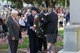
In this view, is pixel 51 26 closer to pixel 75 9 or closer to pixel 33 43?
pixel 33 43

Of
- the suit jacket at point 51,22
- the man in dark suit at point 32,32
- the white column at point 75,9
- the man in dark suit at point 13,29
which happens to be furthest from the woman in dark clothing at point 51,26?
the white column at point 75,9

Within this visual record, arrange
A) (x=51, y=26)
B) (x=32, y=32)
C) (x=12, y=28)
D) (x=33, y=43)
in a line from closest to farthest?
(x=12, y=28) < (x=51, y=26) < (x=32, y=32) < (x=33, y=43)

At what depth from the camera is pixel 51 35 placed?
12.3 m

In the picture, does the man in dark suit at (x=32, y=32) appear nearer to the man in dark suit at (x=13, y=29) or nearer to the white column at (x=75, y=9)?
the man in dark suit at (x=13, y=29)

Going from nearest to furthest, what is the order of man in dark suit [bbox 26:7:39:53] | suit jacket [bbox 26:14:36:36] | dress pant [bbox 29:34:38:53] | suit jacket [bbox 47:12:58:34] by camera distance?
1. suit jacket [bbox 47:12:58:34]
2. man in dark suit [bbox 26:7:39:53]
3. suit jacket [bbox 26:14:36:36]
4. dress pant [bbox 29:34:38:53]

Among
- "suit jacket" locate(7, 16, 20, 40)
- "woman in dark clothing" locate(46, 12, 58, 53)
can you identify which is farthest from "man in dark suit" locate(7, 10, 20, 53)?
"woman in dark clothing" locate(46, 12, 58, 53)

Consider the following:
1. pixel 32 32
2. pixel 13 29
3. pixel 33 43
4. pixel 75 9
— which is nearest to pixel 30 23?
pixel 32 32

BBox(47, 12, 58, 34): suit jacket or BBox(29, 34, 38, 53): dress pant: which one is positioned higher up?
BBox(47, 12, 58, 34): suit jacket

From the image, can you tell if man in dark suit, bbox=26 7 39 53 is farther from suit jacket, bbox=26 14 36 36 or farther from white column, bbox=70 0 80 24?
white column, bbox=70 0 80 24

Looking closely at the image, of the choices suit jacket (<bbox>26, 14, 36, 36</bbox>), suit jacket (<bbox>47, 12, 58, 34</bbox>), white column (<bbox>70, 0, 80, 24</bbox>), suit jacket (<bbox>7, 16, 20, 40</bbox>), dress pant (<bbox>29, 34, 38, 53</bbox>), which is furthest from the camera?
dress pant (<bbox>29, 34, 38, 53</bbox>)

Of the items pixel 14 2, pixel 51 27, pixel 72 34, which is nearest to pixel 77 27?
pixel 72 34

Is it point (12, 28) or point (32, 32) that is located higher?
point (12, 28)

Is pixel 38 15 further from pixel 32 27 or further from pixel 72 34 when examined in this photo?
pixel 72 34

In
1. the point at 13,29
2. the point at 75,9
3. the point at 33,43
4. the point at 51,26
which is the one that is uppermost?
the point at 75,9
